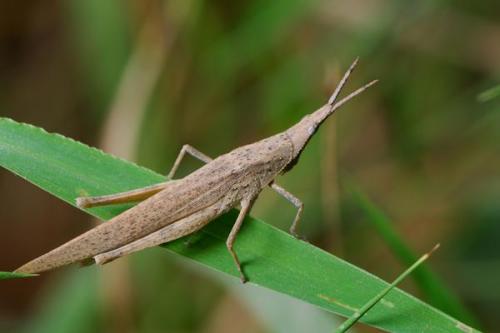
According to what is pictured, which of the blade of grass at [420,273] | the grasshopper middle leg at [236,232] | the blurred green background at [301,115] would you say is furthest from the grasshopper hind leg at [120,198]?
the blurred green background at [301,115]

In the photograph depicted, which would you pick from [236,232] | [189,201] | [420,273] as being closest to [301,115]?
[189,201]

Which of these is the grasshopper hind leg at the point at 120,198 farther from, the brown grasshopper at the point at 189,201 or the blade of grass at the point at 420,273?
the blade of grass at the point at 420,273

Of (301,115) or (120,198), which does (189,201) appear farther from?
(301,115)

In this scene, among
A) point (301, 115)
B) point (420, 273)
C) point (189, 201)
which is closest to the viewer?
point (420, 273)

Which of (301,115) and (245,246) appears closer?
(245,246)

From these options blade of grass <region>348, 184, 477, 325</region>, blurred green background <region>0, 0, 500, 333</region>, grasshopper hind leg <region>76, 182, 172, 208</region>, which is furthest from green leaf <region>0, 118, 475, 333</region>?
blurred green background <region>0, 0, 500, 333</region>

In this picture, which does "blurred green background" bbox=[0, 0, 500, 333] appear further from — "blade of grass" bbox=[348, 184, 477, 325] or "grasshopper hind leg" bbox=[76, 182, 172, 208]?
"grasshopper hind leg" bbox=[76, 182, 172, 208]
